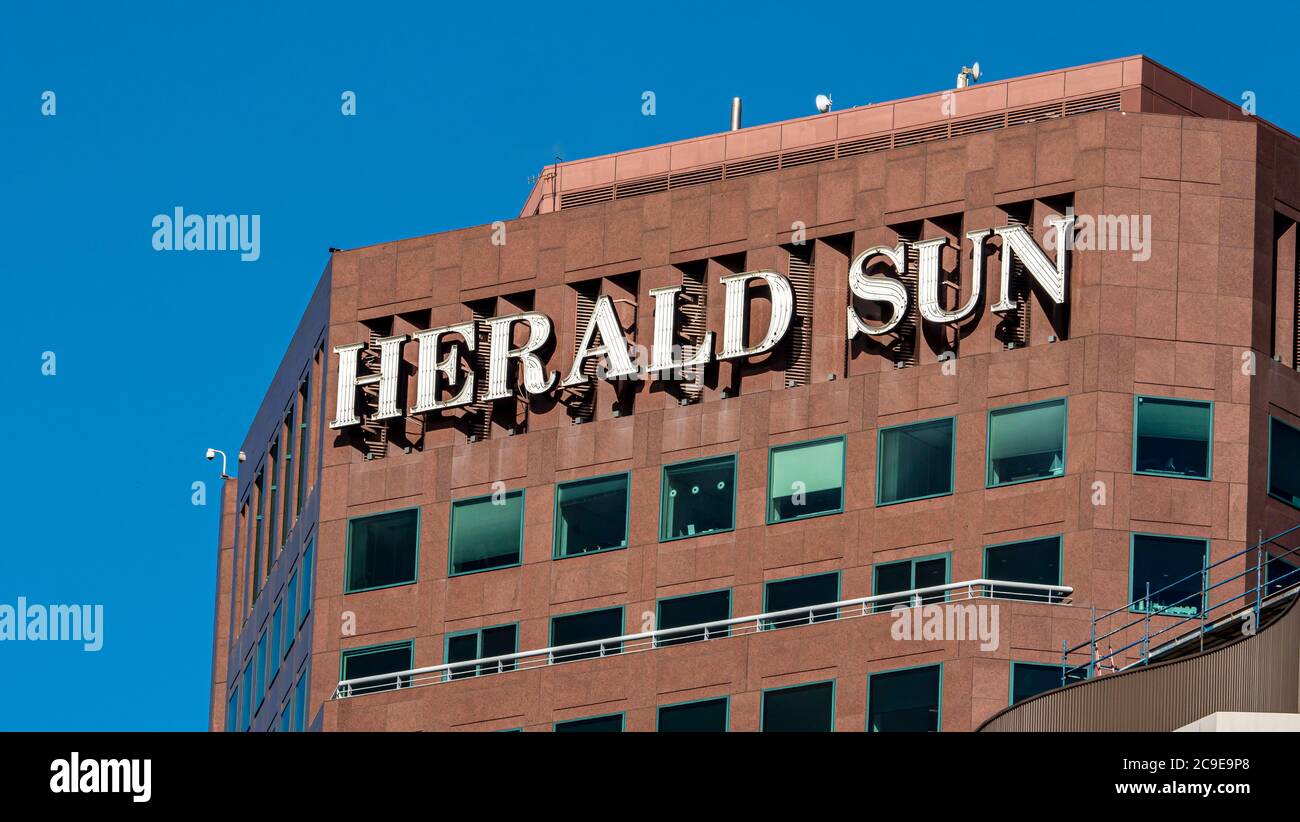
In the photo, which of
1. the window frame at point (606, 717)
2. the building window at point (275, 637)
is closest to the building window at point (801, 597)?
the window frame at point (606, 717)

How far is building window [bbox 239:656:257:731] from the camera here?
261 feet

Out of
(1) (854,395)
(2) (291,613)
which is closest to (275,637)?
(2) (291,613)

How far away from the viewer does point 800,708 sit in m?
60.4

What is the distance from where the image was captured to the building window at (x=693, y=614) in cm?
6328

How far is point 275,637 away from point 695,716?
56.9 feet

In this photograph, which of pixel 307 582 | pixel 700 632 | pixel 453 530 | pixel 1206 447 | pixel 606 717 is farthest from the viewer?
pixel 307 582

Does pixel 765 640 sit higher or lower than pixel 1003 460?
lower

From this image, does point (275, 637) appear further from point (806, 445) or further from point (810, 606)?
point (810, 606)
